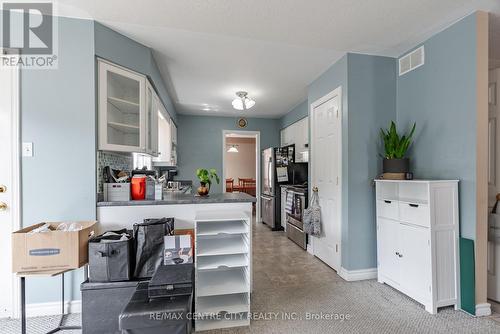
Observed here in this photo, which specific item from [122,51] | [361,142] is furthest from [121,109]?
[361,142]

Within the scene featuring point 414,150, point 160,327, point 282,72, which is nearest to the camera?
point 160,327

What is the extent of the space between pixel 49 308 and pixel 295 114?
15.5 ft

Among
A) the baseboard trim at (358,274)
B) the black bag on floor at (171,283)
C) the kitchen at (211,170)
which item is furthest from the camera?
the baseboard trim at (358,274)

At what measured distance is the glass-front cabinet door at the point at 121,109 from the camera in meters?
2.15

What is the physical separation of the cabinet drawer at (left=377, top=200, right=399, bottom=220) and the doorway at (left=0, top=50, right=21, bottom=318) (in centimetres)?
343

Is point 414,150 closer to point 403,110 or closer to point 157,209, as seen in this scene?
point 403,110

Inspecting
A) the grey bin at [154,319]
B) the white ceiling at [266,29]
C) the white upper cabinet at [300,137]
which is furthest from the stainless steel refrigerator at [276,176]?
the grey bin at [154,319]

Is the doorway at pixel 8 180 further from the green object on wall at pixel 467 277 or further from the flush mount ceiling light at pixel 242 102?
the green object on wall at pixel 467 277

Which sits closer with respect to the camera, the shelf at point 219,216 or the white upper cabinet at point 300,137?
the shelf at point 219,216

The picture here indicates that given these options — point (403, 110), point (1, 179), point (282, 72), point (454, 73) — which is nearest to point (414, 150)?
point (403, 110)

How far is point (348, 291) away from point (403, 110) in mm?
2110

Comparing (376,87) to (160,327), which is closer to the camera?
(160,327)

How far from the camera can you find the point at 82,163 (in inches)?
81.3

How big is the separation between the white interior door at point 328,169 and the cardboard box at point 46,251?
8.57 ft
